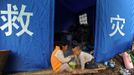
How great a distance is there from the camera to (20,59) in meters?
7.32

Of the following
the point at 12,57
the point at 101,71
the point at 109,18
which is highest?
the point at 109,18

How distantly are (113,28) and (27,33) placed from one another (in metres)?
2.74

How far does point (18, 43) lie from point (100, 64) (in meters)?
2.45

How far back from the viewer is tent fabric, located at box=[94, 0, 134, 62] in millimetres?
8312

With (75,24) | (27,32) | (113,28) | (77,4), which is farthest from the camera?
(75,24)

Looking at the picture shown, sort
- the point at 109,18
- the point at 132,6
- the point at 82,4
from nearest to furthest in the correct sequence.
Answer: the point at 109,18
the point at 132,6
the point at 82,4

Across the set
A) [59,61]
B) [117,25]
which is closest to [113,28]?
[117,25]

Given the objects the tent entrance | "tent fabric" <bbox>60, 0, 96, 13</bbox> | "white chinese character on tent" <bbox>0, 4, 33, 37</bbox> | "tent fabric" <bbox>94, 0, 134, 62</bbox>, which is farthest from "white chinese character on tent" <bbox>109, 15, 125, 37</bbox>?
"white chinese character on tent" <bbox>0, 4, 33, 37</bbox>

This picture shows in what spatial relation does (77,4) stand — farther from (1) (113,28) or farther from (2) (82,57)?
(2) (82,57)

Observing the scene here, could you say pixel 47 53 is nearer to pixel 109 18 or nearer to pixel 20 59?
pixel 20 59

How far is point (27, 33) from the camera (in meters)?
7.30

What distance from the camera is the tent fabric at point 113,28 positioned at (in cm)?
831

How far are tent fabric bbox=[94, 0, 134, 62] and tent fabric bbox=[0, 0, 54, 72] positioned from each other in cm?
150

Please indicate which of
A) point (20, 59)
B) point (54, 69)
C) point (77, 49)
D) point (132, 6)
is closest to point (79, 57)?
point (77, 49)
